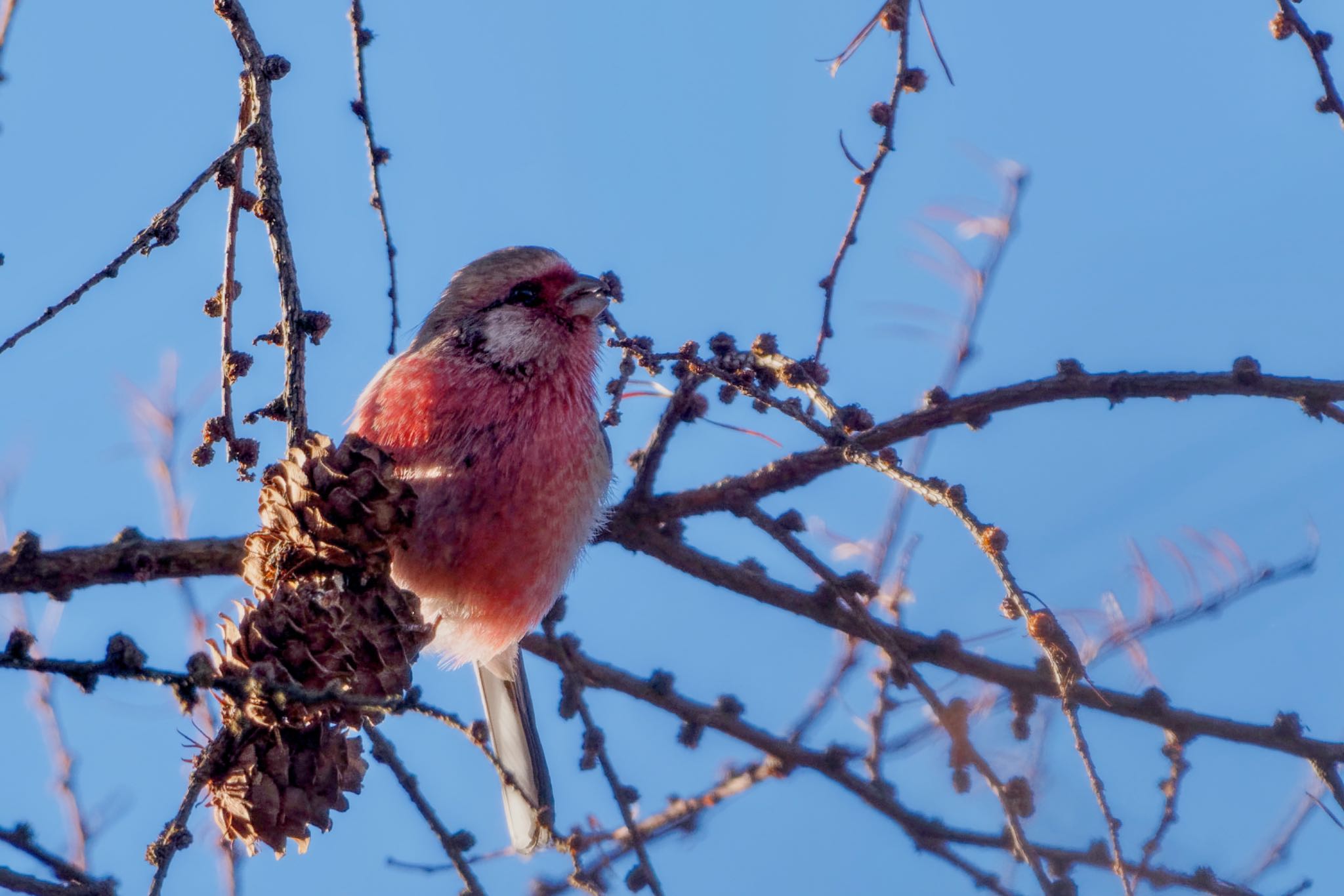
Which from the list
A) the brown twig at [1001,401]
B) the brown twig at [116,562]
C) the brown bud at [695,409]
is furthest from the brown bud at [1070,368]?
the brown twig at [116,562]

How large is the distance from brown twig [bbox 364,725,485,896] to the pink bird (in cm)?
62

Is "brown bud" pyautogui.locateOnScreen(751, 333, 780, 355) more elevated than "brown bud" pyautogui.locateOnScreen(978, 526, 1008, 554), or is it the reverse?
"brown bud" pyautogui.locateOnScreen(751, 333, 780, 355)

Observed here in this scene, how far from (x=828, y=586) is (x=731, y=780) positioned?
88 centimetres

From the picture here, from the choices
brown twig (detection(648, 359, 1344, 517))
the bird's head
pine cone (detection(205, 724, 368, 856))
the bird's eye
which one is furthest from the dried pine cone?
the bird's eye

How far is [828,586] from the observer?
3.34 metres

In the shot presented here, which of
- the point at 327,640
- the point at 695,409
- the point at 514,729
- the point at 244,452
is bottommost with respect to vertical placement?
the point at 327,640

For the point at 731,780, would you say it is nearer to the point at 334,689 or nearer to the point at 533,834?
the point at 533,834

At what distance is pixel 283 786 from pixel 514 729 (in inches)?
88.4

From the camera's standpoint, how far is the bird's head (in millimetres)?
3664

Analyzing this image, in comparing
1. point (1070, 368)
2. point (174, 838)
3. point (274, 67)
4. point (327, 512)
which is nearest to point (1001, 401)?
point (1070, 368)

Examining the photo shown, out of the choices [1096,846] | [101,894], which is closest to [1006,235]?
[1096,846]

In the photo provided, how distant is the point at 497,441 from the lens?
3.37m

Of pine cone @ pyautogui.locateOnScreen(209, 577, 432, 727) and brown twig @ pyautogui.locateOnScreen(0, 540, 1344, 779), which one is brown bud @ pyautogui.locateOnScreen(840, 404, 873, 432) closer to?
brown twig @ pyautogui.locateOnScreen(0, 540, 1344, 779)

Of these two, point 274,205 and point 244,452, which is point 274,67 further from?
point 244,452
